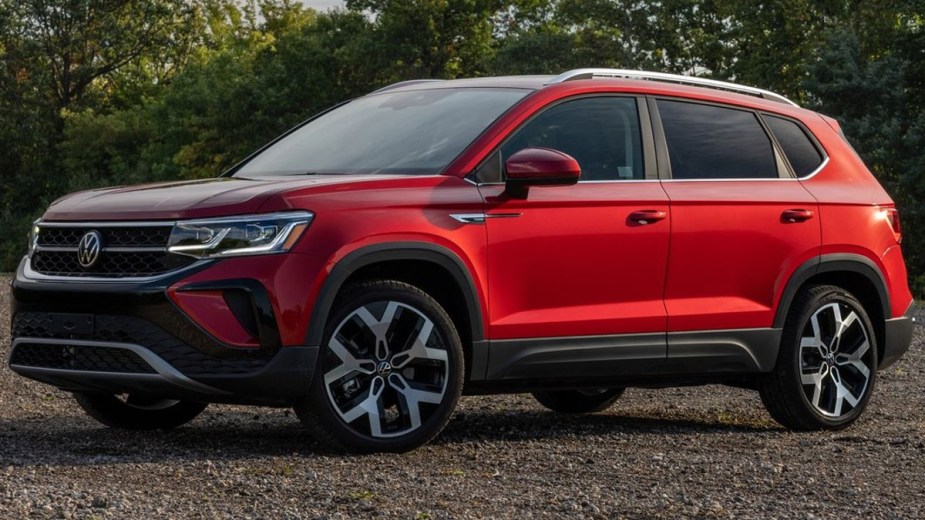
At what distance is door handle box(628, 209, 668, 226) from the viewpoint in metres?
7.10

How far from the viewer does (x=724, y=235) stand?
7.44 m

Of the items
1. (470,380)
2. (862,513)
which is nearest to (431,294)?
(470,380)

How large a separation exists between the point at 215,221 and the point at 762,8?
47215 mm

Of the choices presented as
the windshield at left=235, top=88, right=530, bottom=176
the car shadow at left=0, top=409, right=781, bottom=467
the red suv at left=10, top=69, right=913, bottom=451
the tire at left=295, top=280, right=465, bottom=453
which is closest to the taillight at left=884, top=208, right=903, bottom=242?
the red suv at left=10, top=69, right=913, bottom=451

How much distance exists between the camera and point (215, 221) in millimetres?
6059

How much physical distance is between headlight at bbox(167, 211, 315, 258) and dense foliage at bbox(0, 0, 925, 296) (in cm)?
3652

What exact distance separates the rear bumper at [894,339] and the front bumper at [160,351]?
364 centimetres

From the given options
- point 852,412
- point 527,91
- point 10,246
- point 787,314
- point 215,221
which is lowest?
point 10,246

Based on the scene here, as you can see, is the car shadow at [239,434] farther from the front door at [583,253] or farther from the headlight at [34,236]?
the headlight at [34,236]

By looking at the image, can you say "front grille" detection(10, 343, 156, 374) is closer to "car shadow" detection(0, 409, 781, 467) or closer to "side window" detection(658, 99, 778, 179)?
"car shadow" detection(0, 409, 781, 467)

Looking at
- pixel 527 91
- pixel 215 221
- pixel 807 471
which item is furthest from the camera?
pixel 527 91

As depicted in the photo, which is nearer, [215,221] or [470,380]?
[215,221]

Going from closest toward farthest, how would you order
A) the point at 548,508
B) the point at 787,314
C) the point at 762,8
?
the point at 548,508 < the point at 787,314 < the point at 762,8

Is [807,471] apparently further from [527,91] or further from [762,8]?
[762,8]
